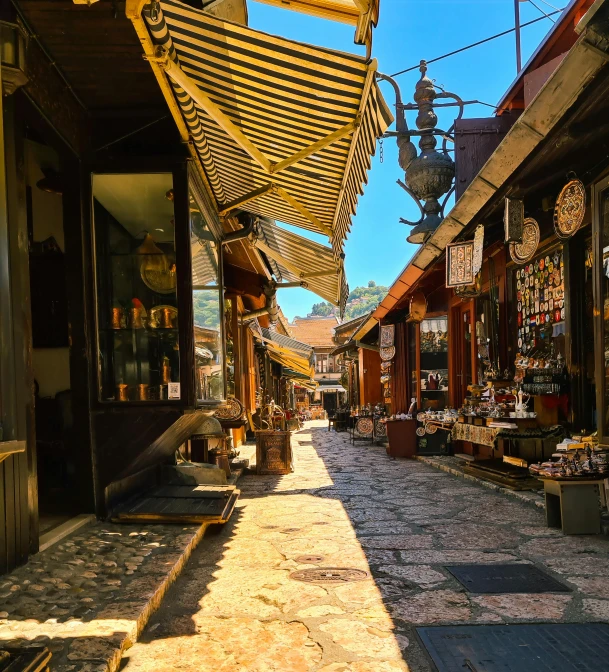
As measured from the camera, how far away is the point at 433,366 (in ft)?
52.8

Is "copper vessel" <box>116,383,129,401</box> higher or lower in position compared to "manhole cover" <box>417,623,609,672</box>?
higher

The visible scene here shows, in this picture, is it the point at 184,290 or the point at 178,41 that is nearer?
the point at 178,41

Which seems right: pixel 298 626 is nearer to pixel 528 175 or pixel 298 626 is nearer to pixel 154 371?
pixel 154 371

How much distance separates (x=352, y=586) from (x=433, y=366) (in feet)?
39.0

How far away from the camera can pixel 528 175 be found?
7.33 metres

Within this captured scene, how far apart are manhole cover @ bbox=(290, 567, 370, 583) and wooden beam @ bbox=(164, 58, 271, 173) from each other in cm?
334

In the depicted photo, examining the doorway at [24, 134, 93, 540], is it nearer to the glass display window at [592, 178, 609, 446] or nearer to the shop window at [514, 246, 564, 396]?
the glass display window at [592, 178, 609, 446]

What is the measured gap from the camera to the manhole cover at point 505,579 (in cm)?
443

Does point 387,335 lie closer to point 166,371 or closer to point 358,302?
point 166,371

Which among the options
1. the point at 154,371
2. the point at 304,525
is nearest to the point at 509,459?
the point at 304,525

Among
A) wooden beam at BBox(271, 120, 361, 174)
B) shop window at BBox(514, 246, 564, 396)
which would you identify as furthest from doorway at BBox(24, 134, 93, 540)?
shop window at BBox(514, 246, 564, 396)

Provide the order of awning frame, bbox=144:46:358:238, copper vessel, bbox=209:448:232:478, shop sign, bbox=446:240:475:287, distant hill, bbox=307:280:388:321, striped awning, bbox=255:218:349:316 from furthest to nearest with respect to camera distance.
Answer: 1. distant hill, bbox=307:280:388:321
2. copper vessel, bbox=209:448:232:478
3. striped awning, bbox=255:218:349:316
4. shop sign, bbox=446:240:475:287
5. awning frame, bbox=144:46:358:238

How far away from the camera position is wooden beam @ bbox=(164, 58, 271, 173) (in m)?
4.31

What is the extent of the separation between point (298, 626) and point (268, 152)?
3872 millimetres
